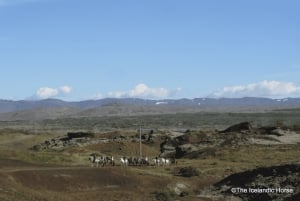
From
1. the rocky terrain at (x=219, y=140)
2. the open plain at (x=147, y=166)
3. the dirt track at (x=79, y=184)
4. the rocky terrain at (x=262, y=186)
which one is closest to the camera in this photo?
the rocky terrain at (x=262, y=186)

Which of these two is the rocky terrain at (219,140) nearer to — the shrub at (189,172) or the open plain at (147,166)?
the open plain at (147,166)

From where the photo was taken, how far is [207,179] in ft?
167

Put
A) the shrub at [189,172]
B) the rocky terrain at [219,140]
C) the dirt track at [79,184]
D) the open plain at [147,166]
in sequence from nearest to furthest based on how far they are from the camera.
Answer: the dirt track at [79,184] → the open plain at [147,166] → the shrub at [189,172] → the rocky terrain at [219,140]

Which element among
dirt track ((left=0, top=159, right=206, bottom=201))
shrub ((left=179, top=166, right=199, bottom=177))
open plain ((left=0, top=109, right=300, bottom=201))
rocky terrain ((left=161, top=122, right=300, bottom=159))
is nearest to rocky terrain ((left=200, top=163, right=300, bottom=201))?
open plain ((left=0, top=109, right=300, bottom=201))

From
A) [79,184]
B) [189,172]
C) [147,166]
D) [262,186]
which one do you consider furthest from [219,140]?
[262,186]

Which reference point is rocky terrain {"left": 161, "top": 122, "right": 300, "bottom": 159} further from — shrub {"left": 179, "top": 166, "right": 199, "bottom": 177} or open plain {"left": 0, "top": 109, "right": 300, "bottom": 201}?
shrub {"left": 179, "top": 166, "right": 199, "bottom": 177}

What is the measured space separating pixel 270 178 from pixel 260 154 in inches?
1318

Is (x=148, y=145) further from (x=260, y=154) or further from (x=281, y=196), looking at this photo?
(x=281, y=196)

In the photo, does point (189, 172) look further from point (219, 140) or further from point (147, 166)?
point (219, 140)

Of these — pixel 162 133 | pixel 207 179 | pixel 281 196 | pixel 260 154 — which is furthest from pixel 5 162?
pixel 162 133

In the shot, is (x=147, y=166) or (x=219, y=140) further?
(x=219, y=140)

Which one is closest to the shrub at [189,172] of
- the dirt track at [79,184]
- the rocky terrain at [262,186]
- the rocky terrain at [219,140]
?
the dirt track at [79,184]

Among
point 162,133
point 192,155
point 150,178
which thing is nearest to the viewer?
point 150,178

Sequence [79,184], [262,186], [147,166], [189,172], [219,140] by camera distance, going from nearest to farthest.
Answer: [262,186] < [79,184] < [189,172] < [147,166] < [219,140]
